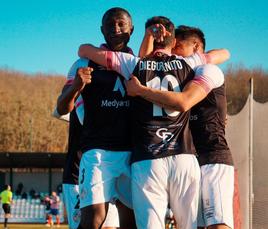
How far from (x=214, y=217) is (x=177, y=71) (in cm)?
119

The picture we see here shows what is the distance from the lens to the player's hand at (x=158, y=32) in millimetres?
5781

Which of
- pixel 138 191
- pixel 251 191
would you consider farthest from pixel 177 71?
pixel 251 191

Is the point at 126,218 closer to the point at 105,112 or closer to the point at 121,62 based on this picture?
the point at 105,112

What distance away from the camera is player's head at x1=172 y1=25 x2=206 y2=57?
254 inches

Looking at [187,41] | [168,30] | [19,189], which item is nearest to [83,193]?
[168,30]

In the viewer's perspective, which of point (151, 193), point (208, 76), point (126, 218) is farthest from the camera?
point (126, 218)

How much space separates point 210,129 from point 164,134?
26.6 inches

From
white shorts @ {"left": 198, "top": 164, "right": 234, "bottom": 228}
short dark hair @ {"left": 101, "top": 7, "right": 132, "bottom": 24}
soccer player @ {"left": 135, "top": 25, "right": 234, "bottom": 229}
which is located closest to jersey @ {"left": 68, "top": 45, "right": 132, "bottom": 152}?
short dark hair @ {"left": 101, "top": 7, "right": 132, "bottom": 24}

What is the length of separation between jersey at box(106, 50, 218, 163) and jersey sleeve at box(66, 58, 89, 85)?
457 millimetres

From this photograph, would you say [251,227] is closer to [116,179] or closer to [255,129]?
[255,129]

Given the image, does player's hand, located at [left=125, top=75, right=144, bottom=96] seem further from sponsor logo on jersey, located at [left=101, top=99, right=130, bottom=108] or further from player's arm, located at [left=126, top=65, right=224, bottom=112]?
sponsor logo on jersey, located at [left=101, top=99, right=130, bottom=108]

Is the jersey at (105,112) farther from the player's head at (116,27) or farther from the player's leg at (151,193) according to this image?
the player's leg at (151,193)

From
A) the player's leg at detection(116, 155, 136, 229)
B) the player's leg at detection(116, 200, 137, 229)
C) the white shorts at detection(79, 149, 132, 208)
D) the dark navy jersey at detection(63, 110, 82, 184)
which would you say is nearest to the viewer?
the white shorts at detection(79, 149, 132, 208)

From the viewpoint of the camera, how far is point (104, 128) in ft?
19.3
